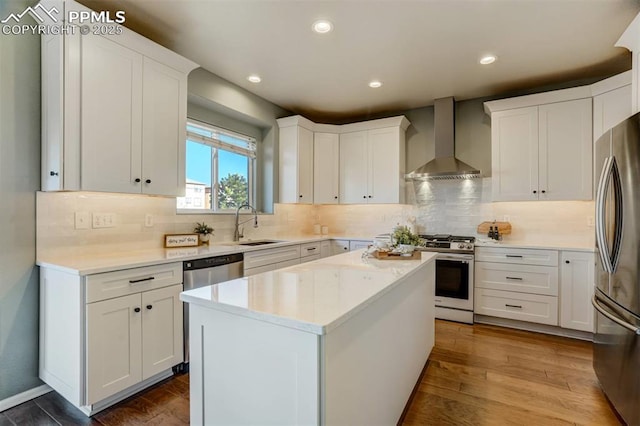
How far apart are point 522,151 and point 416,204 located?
142 cm

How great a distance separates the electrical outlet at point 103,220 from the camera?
7.82ft

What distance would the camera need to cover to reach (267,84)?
11.6ft

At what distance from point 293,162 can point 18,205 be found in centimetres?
279

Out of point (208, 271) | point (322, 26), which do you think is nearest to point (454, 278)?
point (208, 271)

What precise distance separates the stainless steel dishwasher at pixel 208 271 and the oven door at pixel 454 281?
229cm

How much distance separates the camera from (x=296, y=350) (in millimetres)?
1046

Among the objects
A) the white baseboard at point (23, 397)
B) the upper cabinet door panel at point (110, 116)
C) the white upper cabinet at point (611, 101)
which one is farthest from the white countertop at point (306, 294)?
the white upper cabinet at point (611, 101)

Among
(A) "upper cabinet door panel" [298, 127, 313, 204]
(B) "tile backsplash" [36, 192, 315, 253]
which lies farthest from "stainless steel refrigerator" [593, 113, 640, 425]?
(B) "tile backsplash" [36, 192, 315, 253]

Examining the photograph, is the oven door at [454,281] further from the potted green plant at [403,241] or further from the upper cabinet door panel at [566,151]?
the potted green plant at [403,241]

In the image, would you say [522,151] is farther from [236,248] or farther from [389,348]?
[236,248]

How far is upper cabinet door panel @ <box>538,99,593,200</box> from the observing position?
321 centimetres

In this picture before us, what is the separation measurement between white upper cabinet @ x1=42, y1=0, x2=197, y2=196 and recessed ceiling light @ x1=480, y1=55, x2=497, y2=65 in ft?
8.74

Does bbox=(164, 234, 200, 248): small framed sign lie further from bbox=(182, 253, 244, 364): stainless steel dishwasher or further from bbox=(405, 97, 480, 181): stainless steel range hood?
bbox=(405, 97, 480, 181): stainless steel range hood

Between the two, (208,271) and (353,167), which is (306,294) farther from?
(353,167)
